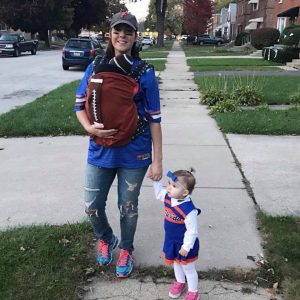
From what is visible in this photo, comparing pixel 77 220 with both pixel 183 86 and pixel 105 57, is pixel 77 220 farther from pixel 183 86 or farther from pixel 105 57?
pixel 183 86

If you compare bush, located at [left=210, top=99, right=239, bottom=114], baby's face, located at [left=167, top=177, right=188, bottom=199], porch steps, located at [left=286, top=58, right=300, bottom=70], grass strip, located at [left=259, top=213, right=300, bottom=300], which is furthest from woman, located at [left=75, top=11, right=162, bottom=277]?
porch steps, located at [left=286, top=58, right=300, bottom=70]

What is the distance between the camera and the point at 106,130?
277 centimetres

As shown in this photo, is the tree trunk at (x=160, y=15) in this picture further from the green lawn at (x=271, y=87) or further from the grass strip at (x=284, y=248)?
the grass strip at (x=284, y=248)

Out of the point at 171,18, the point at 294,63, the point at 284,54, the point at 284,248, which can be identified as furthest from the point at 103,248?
the point at 171,18

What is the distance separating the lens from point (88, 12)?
65.3m

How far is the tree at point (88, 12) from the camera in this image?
209 ft

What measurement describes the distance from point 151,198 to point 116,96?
6.72ft

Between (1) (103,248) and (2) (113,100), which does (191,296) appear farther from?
(2) (113,100)

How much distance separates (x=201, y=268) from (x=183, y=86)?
1098cm

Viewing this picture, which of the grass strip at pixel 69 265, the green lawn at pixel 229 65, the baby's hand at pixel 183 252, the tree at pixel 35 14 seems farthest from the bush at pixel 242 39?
the baby's hand at pixel 183 252

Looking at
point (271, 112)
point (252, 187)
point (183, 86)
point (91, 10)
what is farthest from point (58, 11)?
point (252, 187)

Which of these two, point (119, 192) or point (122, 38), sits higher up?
point (122, 38)

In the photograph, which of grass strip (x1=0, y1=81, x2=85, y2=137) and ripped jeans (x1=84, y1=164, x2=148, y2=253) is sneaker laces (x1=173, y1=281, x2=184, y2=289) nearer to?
ripped jeans (x1=84, y1=164, x2=148, y2=253)

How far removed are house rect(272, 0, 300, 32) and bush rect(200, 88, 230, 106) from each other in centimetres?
2477
